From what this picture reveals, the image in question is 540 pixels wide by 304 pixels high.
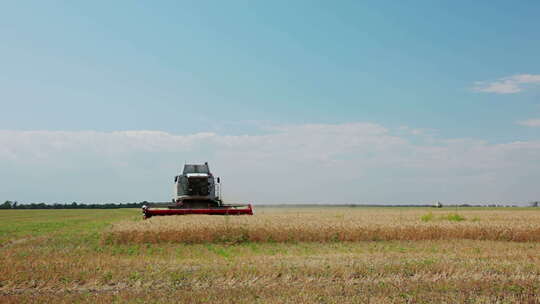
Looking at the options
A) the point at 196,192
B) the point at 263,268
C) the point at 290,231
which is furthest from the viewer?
the point at 196,192

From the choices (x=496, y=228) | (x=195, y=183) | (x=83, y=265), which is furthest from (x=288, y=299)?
(x=195, y=183)

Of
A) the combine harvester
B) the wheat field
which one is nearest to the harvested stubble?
the wheat field

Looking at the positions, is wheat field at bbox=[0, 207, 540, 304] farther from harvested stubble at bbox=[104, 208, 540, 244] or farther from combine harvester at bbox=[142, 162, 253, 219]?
combine harvester at bbox=[142, 162, 253, 219]

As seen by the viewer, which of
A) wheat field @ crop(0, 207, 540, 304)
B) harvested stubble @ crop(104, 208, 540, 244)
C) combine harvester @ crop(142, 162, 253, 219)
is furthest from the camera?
combine harvester @ crop(142, 162, 253, 219)

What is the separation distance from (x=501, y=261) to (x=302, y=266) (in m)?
5.46

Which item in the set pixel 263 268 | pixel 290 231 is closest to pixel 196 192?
pixel 290 231

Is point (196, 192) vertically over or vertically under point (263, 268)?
over

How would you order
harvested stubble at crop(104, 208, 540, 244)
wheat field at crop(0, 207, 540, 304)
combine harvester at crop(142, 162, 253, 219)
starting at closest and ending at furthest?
wheat field at crop(0, 207, 540, 304)
harvested stubble at crop(104, 208, 540, 244)
combine harvester at crop(142, 162, 253, 219)

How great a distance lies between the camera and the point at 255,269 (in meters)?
11.3

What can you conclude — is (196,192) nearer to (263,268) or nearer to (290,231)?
(290,231)

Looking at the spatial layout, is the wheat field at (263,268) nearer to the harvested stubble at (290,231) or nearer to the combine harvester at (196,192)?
the harvested stubble at (290,231)

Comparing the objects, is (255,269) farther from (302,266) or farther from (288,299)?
(288,299)

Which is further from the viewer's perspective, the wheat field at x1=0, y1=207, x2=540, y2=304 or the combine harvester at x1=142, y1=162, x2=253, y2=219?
the combine harvester at x1=142, y1=162, x2=253, y2=219

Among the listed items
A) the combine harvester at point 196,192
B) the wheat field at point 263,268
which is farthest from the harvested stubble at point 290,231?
the combine harvester at point 196,192
